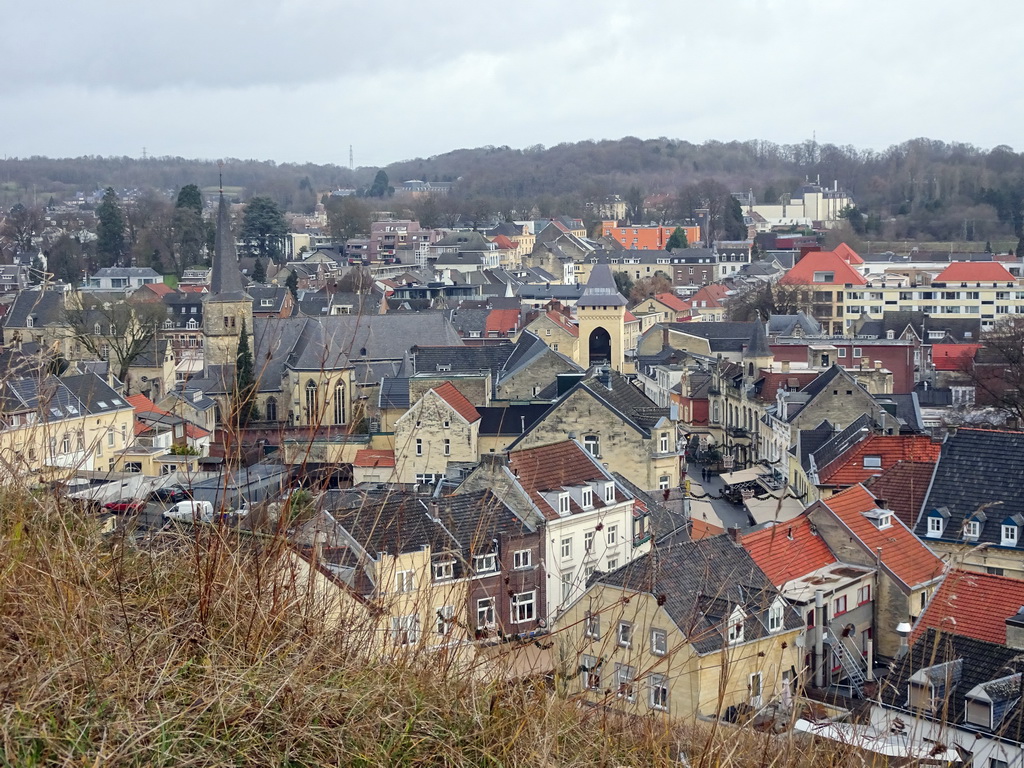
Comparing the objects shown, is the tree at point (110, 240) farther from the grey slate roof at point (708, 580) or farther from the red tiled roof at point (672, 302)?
the grey slate roof at point (708, 580)

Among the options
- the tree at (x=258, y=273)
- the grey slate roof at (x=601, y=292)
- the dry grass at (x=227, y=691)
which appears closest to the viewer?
the dry grass at (x=227, y=691)

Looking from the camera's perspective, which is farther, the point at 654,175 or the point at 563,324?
the point at 654,175

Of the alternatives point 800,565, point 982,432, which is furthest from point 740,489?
point 800,565

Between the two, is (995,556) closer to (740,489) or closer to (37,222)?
(740,489)

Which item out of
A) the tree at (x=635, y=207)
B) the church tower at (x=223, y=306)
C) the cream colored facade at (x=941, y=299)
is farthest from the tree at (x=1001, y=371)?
the tree at (x=635, y=207)

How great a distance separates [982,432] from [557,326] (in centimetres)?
2842

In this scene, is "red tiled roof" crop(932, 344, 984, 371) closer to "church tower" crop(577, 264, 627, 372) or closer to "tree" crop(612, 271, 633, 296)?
"church tower" crop(577, 264, 627, 372)

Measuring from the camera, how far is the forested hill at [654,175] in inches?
4449

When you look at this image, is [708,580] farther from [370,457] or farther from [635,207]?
[635,207]

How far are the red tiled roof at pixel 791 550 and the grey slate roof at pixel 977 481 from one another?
2.12 m

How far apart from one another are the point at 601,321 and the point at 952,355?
1344cm

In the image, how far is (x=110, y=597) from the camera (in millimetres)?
4273

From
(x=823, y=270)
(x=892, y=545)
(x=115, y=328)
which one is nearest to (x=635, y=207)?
(x=823, y=270)

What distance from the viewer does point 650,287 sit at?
3019 inches
